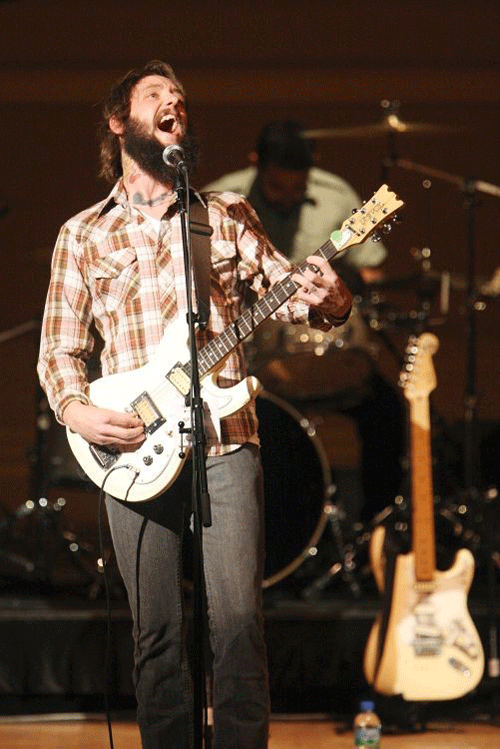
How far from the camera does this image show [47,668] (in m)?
5.57

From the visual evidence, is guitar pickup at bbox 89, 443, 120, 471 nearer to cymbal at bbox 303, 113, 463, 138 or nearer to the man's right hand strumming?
the man's right hand strumming

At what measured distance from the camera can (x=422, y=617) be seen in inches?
204

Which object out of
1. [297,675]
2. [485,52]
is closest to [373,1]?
[485,52]

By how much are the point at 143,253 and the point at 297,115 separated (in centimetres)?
472

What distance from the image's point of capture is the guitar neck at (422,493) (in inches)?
206

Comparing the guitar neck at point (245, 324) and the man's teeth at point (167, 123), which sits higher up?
the man's teeth at point (167, 123)

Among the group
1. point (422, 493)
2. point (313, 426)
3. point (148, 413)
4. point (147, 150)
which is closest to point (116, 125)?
point (147, 150)

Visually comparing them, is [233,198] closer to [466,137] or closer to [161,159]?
[161,159]

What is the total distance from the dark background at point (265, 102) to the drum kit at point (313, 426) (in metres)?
1.67

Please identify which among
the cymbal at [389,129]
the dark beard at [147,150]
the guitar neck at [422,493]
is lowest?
the guitar neck at [422,493]

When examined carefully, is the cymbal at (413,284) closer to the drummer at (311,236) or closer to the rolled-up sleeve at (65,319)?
the drummer at (311,236)

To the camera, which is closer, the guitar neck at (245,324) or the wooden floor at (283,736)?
the guitar neck at (245,324)

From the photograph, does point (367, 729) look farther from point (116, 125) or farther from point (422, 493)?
point (116, 125)

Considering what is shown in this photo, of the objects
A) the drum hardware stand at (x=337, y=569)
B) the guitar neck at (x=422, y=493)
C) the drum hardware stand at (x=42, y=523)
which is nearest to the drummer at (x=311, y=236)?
the drum hardware stand at (x=337, y=569)
